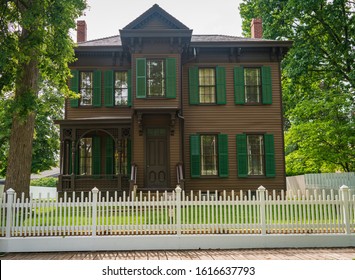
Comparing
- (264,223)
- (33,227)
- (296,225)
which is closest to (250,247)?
(264,223)

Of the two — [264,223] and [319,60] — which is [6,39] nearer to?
[264,223]

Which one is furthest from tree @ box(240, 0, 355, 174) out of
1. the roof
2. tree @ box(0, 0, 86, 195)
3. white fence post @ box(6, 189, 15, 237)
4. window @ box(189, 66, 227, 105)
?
white fence post @ box(6, 189, 15, 237)

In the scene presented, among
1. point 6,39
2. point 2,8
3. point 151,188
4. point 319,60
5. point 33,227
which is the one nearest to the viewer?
point 33,227

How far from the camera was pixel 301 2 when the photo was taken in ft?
62.4

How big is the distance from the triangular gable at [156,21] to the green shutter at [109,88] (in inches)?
107

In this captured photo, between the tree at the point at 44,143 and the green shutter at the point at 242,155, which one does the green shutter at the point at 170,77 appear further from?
the tree at the point at 44,143

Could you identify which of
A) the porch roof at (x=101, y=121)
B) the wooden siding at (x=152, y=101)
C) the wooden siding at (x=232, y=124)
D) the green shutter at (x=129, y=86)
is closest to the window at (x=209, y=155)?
the wooden siding at (x=232, y=124)

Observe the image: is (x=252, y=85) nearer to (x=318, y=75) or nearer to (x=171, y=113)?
(x=171, y=113)

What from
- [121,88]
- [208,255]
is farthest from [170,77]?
[208,255]

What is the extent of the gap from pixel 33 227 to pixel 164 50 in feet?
33.7

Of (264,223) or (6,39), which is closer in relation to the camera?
(264,223)

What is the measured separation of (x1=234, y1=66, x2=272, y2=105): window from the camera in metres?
17.1

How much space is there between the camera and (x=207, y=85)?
17.2 meters

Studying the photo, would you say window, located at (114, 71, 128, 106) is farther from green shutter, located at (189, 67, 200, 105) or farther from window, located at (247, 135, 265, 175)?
window, located at (247, 135, 265, 175)
